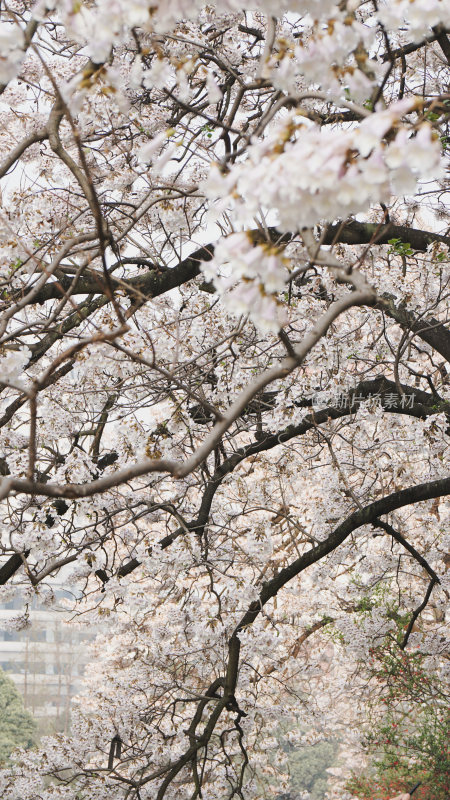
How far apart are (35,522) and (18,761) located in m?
3.14

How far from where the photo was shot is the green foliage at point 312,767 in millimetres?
17156

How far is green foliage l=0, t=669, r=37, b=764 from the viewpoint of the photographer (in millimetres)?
18016

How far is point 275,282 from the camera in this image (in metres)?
1.51

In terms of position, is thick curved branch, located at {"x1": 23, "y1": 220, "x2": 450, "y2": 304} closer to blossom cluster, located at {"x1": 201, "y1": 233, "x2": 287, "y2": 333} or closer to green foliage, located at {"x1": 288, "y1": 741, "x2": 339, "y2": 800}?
blossom cluster, located at {"x1": 201, "y1": 233, "x2": 287, "y2": 333}

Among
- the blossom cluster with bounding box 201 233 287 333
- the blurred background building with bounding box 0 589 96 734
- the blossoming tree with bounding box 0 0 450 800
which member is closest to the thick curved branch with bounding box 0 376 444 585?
the blossoming tree with bounding box 0 0 450 800

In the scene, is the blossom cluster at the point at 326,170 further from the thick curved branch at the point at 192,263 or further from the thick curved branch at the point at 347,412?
the thick curved branch at the point at 347,412

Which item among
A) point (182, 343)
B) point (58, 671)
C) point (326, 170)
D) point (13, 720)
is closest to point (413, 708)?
point (182, 343)

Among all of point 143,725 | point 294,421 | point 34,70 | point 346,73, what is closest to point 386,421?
point 294,421

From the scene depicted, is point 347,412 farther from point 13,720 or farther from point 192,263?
point 13,720

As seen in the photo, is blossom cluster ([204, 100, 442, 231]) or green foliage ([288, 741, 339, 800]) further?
green foliage ([288, 741, 339, 800])

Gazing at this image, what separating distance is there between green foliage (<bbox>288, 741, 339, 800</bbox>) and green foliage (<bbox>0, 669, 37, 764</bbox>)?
575cm

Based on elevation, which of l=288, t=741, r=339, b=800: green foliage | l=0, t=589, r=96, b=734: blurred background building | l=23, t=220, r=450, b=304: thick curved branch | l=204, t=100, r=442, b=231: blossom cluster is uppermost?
l=0, t=589, r=96, b=734: blurred background building

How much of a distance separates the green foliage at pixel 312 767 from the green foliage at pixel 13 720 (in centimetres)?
575

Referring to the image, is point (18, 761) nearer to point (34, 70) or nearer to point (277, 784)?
point (34, 70)
